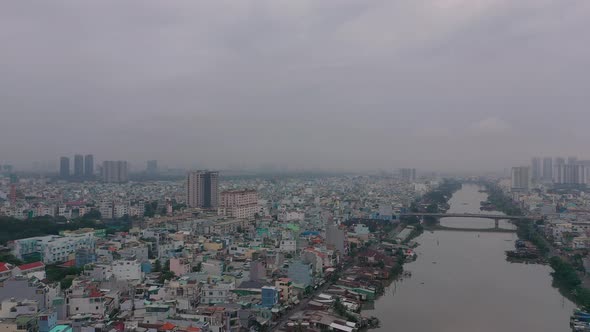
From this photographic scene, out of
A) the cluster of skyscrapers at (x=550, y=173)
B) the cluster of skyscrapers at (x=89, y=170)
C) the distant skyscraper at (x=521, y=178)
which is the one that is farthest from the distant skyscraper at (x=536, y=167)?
the cluster of skyscrapers at (x=89, y=170)

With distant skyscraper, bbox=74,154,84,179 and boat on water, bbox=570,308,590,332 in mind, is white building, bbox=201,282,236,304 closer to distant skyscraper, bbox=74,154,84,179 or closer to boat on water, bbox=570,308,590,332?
boat on water, bbox=570,308,590,332

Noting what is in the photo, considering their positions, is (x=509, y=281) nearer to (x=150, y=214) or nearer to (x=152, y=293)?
(x=152, y=293)

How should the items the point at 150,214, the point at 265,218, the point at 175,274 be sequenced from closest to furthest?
the point at 175,274, the point at 265,218, the point at 150,214

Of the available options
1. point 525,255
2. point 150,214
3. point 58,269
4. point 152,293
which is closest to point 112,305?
point 152,293

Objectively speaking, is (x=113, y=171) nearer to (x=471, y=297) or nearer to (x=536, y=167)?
(x=471, y=297)

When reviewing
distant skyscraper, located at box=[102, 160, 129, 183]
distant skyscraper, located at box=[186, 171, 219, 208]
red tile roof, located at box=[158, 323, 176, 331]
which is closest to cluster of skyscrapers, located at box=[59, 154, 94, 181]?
distant skyscraper, located at box=[102, 160, 129, 183]

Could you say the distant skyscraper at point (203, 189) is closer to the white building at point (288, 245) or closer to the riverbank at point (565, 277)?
the white building at point (288, 245)

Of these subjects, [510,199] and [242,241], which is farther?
[510,199]
